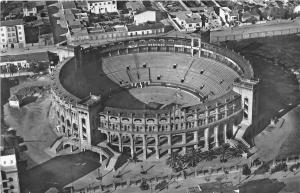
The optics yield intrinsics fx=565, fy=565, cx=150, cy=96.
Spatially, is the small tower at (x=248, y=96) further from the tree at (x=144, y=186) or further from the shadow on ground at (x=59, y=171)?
the shadow on ground at (x=59, y=171)

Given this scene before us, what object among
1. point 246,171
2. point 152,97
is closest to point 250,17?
point 152,97

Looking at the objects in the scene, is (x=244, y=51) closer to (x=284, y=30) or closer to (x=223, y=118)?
(x=284, y=30)

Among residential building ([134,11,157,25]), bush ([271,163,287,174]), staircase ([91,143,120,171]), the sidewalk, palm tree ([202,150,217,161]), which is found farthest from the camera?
residential building ([134,11,157,25])

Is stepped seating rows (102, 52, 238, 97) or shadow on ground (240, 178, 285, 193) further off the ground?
stepped seating rows (102, 52, 238, 97)

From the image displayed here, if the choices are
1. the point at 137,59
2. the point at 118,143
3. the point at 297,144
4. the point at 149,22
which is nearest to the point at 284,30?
the point at 149,22

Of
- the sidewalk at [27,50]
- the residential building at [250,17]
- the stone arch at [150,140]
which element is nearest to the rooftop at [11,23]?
the sidewalk at [27,50]

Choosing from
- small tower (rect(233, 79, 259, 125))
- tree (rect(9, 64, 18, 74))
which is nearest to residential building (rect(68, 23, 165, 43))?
tree (rect(9, 64, 18, 74))

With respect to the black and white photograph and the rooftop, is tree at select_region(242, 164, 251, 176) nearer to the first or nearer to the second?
the black and white photograph
